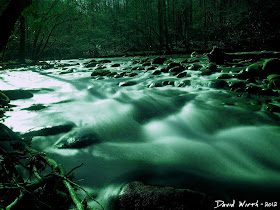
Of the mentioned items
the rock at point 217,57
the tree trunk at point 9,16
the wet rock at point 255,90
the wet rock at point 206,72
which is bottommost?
the wet rock at point 255,90

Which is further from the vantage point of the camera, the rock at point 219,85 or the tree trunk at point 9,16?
the rock at point 219,85

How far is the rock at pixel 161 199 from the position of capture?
1377 millimetres

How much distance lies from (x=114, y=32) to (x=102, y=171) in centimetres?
3044

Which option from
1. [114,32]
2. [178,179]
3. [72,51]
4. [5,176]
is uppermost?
[114,32]

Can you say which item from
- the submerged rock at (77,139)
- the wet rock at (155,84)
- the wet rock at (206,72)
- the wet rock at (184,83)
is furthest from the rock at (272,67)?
the submerged rock at (77,139)

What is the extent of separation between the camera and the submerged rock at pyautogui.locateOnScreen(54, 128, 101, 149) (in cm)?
248

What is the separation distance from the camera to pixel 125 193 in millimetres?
1584

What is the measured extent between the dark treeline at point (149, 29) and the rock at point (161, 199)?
36.4 ft

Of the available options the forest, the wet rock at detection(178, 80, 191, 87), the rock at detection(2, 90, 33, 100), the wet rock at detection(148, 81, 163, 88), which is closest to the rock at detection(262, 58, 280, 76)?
the forest

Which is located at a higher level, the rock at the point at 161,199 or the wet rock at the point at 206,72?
the wet rock at the point at 206,72

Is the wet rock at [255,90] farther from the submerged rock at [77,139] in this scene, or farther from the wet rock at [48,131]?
the wet rock at [48,131]

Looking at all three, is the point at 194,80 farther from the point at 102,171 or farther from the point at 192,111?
the point at 102,171

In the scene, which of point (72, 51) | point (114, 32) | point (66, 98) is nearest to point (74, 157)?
point (66, 98)

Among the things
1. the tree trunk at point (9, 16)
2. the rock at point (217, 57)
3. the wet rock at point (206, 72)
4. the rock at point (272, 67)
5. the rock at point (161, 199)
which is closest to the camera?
the rock at point (161, 199)
